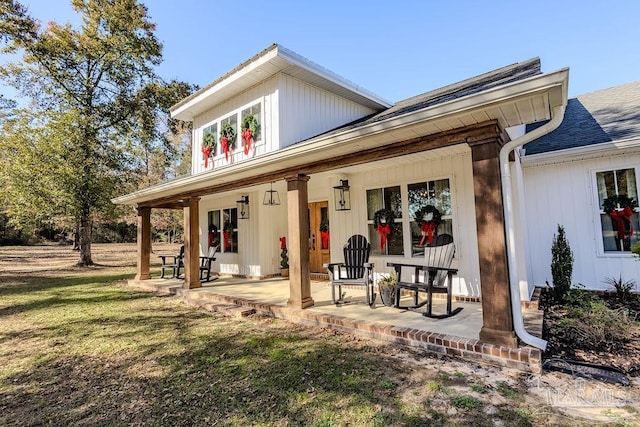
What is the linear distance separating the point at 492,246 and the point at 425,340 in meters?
1.17

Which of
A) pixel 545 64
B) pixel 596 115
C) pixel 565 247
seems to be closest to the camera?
pixel 565 247

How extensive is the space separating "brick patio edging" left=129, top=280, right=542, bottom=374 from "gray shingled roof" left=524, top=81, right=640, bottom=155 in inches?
165

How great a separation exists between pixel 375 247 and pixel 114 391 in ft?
14.7

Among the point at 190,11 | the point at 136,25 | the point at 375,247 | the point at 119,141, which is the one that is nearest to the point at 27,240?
the point at 119,141

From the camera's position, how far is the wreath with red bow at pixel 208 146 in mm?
8108

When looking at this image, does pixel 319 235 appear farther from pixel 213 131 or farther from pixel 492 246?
pixel 492 246

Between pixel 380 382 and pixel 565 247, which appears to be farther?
pixel 565 247

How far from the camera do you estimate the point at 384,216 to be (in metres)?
5.93

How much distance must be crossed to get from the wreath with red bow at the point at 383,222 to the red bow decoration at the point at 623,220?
343 centimetres

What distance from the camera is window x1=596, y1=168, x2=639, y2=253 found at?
5074mm

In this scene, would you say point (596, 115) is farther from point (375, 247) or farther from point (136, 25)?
point (136, 25)

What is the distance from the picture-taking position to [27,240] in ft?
89.5

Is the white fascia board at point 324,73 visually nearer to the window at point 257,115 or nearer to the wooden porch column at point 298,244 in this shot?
the window at point 257,115

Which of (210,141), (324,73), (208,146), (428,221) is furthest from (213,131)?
(428,221)
